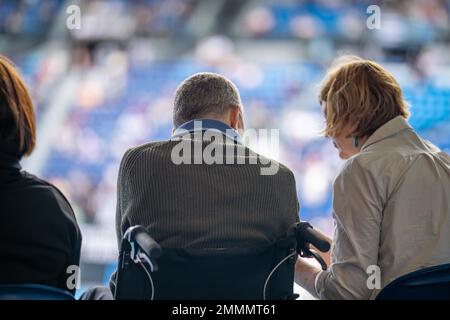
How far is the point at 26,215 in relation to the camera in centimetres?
117

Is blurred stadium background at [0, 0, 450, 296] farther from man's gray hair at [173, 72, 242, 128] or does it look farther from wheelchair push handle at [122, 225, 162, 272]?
wheelchair push handle at [122, 225, 162, 272]

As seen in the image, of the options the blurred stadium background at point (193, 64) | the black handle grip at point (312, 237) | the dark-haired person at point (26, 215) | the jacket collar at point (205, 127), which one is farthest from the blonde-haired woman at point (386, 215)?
the blurred stadium background at point (193, 64)

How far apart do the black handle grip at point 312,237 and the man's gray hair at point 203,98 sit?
0.33 m

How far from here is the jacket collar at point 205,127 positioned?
4.44 feet

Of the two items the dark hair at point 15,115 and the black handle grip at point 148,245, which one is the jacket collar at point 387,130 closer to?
the black handle grip at point 148,245

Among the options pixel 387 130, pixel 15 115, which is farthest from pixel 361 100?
pixel 15 115

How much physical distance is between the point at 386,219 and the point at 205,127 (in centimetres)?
43

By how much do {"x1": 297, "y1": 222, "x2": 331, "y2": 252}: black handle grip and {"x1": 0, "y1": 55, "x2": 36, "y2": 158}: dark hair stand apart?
55 centimetres

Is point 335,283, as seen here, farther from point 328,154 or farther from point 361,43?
point 361,43

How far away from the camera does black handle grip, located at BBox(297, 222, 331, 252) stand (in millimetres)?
1156

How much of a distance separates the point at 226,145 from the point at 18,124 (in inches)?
16.3

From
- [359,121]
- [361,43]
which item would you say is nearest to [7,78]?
[359,121]

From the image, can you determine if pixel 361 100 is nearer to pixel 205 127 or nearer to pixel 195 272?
pixel 205 127
